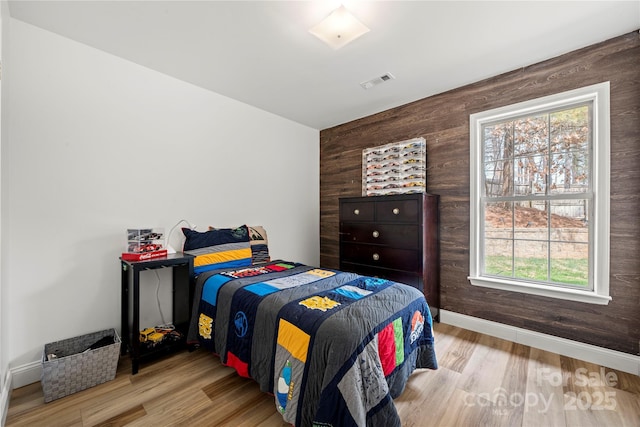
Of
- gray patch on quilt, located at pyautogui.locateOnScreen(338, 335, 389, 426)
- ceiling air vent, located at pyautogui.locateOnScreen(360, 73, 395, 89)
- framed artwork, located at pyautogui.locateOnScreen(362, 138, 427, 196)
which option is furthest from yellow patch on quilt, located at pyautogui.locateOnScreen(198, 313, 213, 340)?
ceiling air vent, located at pyautogui.locateOnScreen(360, 73, 395, 89)

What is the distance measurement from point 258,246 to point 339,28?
2071 mm

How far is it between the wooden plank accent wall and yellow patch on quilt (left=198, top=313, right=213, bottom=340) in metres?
2.33

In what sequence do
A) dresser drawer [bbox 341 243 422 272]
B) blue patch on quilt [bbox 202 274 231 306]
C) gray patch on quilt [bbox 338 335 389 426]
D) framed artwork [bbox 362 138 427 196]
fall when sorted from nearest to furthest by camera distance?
1. gray patch on quilt [bbox 338 335 389 426]
2. blue patch on quilt [bbox 202 274 231 306]
3. dresser drawer [bbox 341 243 422 272]
4. framed artwork [bbox 362 138 427 196]

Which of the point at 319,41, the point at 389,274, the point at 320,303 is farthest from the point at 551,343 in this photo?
the point at 319,41

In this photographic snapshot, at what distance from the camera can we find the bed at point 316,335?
4.04ft

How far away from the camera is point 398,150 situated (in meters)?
3.12

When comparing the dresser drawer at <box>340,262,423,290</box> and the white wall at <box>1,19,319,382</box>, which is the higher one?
the white wall at <box>1,19,319,382</box>

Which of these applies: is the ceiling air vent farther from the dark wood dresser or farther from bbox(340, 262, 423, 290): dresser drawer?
bbox(340, 262, 423, 290): dresser drawer

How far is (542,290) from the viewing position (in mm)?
2273

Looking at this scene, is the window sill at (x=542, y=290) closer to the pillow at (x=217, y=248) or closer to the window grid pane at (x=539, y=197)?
the window grid pane at (x=539, y=197)

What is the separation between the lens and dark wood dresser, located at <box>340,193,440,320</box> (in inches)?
104

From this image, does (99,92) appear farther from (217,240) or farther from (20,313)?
(20,313)

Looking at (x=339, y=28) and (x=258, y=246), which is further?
(x=258, y=246)

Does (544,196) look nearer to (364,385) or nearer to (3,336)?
(364,385)
